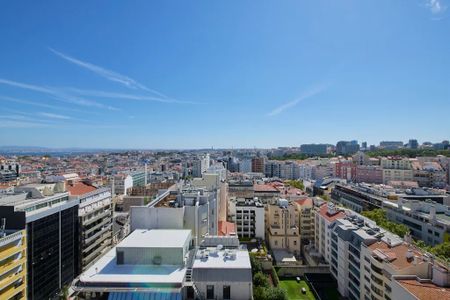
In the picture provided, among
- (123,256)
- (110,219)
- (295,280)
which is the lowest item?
(295,280)

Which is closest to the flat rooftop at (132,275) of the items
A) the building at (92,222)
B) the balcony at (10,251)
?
the balcony at (10,251)

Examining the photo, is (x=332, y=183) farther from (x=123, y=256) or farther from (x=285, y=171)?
(x=123, y=256)

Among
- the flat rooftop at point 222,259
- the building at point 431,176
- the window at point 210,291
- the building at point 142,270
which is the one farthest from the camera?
the building at point 431,176

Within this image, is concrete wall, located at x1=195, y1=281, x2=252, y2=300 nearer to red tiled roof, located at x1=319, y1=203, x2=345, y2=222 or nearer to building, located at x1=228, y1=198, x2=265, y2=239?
red tiled roof, located at x1=319, y1=203, x2=345, y2=222

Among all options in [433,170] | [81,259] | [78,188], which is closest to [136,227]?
[81,259]

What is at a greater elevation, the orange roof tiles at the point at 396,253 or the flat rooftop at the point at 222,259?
the flat rooftop at the point at 222,259

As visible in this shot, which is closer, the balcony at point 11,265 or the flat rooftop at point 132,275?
the flat rooftop at point 132,275

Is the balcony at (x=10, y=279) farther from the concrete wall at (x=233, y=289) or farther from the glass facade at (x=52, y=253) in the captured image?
the concrete wall at (x=233, y=289)
